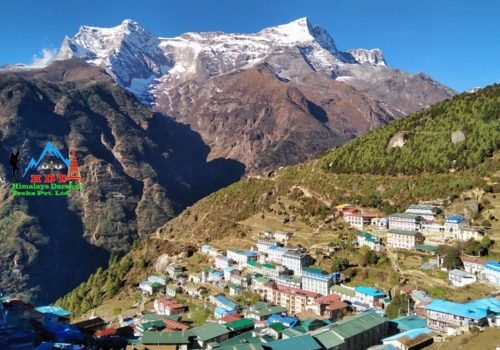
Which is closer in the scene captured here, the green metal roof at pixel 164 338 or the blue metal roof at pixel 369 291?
the green metal roof at pixel 164 338

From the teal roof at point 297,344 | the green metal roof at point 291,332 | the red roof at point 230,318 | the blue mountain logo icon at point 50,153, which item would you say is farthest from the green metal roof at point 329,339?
the blue mountain logo icon at point 50,153

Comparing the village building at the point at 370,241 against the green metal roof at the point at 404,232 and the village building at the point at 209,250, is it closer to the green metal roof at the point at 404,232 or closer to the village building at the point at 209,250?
the green metal roof at the point at 404,232

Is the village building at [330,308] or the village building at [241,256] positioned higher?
the village building at [241,256]

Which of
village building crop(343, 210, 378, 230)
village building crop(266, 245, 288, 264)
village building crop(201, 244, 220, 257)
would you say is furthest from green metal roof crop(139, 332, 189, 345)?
village building crop(343, 210, 378, 230)

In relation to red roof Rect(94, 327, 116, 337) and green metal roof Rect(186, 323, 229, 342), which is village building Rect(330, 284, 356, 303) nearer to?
green metal roof Rect(186, 323, 229, 342)

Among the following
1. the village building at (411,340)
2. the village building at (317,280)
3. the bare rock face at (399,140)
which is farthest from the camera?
the bare rock face at (399,140)

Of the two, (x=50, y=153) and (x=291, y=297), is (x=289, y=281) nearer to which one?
(x=291, y=297)
